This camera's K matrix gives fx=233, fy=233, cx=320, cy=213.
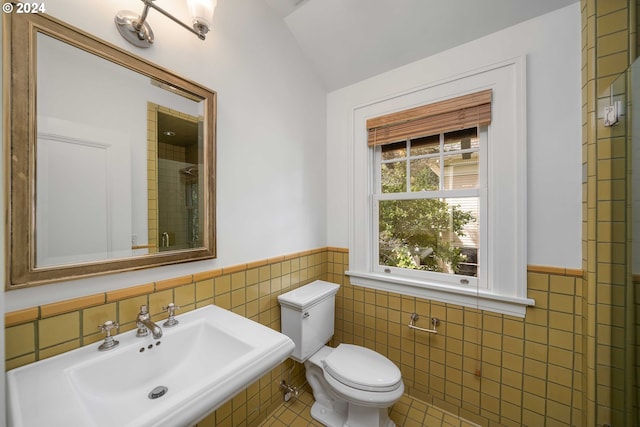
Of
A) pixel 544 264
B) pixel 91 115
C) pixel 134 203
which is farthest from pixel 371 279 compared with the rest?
pixel 91 115

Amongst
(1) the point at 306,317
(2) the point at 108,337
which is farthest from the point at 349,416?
(2) the point at 108,337

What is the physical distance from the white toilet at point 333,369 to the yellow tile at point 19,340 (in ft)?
3.44

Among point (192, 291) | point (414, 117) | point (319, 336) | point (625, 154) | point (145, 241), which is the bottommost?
point (319, 336)

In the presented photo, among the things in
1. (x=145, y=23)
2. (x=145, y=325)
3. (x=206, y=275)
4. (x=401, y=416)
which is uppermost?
(x=145, y=23)

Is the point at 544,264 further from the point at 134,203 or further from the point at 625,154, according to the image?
the point at 134,203

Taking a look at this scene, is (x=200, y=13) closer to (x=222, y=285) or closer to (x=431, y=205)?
(x=222, y=285)

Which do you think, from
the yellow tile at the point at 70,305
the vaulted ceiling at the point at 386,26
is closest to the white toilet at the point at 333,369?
the yellow tile at the point at 70,305

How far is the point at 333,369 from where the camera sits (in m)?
1.38

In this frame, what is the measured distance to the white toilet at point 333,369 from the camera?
128cm

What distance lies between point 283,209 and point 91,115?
1.04 meters

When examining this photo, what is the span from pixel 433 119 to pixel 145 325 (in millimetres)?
1936

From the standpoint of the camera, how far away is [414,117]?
1.66 meters

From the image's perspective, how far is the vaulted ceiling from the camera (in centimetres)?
135

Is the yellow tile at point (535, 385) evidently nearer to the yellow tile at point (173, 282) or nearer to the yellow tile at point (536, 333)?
the yellow tile at point (536, 333)
